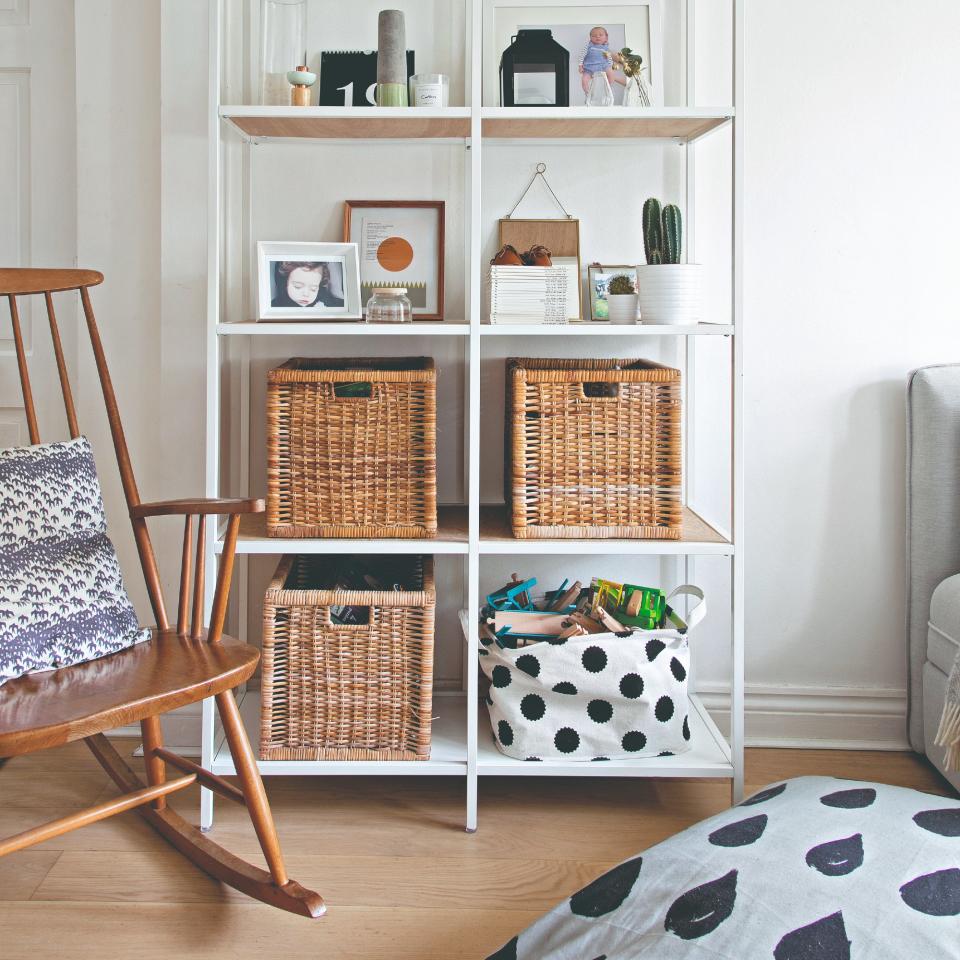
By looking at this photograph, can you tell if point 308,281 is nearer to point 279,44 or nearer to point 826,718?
point 279,44

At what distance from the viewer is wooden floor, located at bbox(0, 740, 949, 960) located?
5.68 feet

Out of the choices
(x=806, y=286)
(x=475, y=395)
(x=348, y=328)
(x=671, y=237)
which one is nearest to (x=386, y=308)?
(x=348, y=328)

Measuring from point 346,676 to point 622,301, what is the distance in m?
0.94

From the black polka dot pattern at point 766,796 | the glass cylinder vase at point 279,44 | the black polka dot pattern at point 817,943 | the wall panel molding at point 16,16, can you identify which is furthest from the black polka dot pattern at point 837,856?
the wall panel molding at point 16,16

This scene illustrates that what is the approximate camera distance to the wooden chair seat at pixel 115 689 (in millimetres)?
1528

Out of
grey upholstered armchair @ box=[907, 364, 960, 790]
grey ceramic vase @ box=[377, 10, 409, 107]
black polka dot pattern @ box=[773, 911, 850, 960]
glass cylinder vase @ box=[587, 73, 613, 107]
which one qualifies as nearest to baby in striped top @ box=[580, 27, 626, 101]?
glass cylinder vase @ box=[587, 73, 613, 107]

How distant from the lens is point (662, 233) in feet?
6.81

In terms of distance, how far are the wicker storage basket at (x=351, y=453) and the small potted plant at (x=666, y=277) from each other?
456 millimetres

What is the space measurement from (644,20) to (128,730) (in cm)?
207

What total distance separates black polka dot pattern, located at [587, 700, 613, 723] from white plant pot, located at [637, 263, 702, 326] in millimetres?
771

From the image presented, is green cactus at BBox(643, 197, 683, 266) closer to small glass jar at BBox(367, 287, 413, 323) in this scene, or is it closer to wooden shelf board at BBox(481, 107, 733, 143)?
wooden shelf board at BBox(481, 107, 733, 143)

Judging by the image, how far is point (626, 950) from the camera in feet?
4.69

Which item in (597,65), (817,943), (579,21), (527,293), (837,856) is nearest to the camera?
(817,943)

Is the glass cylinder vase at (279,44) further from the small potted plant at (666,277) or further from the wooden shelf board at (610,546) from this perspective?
the wooden shelf board at (610,546)
